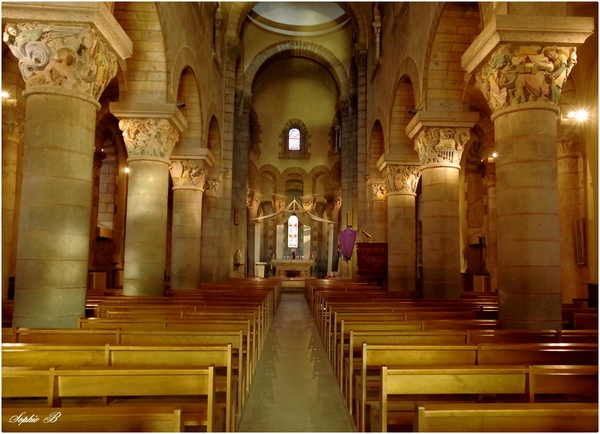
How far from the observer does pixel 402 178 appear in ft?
43.0

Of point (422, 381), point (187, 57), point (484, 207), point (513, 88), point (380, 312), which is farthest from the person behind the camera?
point (484, 207)

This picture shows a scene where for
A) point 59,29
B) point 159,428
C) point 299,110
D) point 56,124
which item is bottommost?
point 159,428

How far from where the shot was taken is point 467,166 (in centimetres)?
Answer: 1789

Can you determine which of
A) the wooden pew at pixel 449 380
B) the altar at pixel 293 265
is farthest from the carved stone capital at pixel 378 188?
the wooden pew at pixel 449 380

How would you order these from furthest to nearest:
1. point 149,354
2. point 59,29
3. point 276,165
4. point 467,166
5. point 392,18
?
point 276,165 → point 467,166 → point 392,18 → point 59,29 → point 149,354

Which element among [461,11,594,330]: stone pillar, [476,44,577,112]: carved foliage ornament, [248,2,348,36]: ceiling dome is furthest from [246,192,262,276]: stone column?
[476,44,577,112]: carved foliage ornament

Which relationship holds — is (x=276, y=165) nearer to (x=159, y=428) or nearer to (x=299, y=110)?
(x=299, y=110)

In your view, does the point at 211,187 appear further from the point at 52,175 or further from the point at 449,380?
the point at 449,380

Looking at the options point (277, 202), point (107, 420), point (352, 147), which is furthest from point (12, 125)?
point (277, 202)

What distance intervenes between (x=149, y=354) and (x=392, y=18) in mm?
Answer: 13778

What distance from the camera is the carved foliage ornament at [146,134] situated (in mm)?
9383

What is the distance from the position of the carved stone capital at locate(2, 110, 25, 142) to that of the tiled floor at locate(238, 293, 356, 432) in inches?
295

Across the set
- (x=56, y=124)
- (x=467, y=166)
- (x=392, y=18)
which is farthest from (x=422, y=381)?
(x=467, y=166)

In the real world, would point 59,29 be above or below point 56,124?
above
